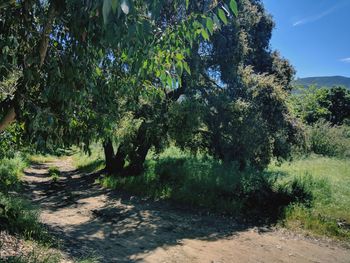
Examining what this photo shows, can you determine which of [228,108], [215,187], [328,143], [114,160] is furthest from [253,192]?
[328,143]

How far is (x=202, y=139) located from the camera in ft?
46.4

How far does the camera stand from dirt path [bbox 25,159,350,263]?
7941mm

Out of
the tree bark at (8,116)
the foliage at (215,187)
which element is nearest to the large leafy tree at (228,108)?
the foliage at (215,187)

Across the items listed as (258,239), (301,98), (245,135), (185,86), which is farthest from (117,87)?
(301,98)

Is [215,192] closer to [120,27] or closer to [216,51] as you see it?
[216,51]

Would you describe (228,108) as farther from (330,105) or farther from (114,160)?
(330,105)

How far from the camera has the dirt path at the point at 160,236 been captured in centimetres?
794

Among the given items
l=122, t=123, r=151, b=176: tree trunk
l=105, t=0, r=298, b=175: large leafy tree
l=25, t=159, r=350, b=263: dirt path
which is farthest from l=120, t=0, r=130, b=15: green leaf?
l=122, t=123, r=151, b=176: tree trunk

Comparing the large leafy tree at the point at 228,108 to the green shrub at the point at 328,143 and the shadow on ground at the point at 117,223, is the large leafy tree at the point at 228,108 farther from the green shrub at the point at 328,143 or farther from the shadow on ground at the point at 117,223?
the green shrub at the point at 328,143

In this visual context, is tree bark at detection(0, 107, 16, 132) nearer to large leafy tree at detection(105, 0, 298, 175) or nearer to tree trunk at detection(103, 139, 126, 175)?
large leafy tree at detection(105, 0, 298, 175)

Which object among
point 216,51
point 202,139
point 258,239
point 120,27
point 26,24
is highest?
point 216,51

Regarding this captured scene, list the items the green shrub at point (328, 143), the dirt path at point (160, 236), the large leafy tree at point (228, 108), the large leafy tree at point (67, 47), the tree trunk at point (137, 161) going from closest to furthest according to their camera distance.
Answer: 1. the large leafy tree at point (67, 47)
2. the dirt path at point (160, 236)
3. the large leafy tree at point (228, 108)
4. the tree trunk at point (137, 161)
5. the green shrub at point (328, 143)

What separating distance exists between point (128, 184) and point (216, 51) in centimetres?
637

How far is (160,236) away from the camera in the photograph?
924 cm
